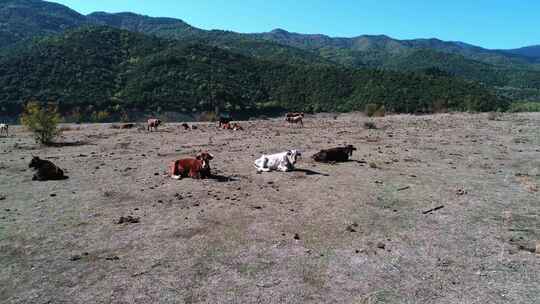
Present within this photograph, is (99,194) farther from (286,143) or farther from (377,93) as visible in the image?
(377,93)

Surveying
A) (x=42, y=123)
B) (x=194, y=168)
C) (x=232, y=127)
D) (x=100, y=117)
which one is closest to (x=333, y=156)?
(x=194, y=168)

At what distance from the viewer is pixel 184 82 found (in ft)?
216

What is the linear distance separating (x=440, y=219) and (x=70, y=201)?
9.24 m

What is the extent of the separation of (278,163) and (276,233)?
263 inches

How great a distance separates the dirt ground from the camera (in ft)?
22.4

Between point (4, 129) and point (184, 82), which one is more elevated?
point (184, 82)

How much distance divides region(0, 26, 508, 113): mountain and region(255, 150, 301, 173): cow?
4124cm

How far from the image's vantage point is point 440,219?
10.2 meters

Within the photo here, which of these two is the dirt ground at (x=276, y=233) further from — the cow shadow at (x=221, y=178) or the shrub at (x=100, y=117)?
the shrub at (x=100, y=117)

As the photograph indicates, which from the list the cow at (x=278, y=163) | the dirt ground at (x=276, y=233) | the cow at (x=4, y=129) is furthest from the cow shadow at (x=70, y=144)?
the cow at (x=278, y=163)

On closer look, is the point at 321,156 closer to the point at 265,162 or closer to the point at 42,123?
the point at 265,162

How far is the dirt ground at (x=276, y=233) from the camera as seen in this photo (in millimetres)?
6812

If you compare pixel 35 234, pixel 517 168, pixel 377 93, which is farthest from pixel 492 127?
pixel 377 93

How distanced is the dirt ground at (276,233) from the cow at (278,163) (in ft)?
1.48
